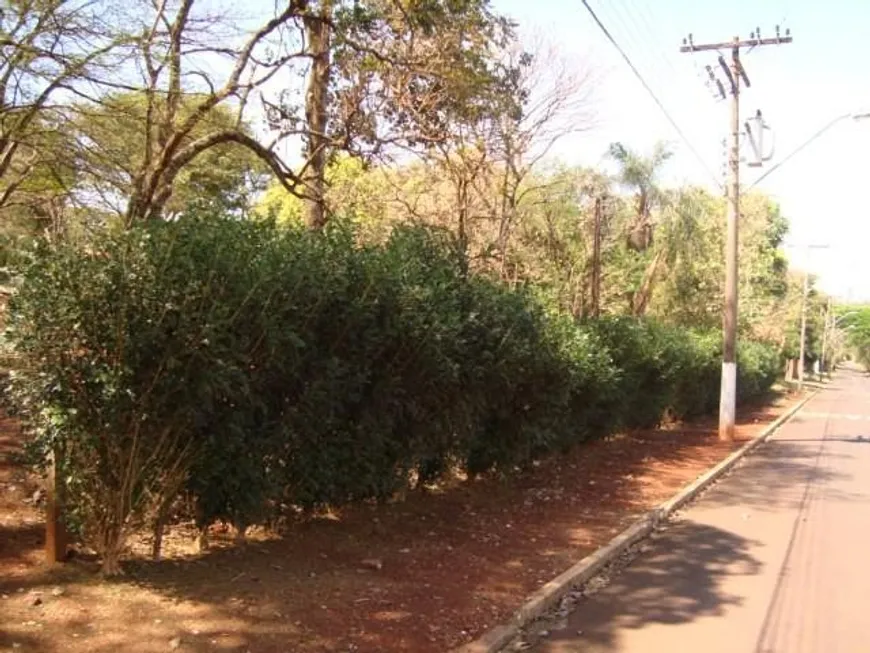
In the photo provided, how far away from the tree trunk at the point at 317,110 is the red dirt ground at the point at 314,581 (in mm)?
4521

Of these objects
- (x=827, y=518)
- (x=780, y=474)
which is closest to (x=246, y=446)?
(x=827, y=518)

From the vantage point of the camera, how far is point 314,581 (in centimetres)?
593

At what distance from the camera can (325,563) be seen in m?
6.43

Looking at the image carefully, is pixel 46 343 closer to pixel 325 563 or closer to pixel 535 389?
pixel 325 563

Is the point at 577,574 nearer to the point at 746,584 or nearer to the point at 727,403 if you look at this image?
the point at 746,584

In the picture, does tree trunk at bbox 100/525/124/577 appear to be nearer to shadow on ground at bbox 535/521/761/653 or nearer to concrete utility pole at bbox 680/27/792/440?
shadow on ground at bbox 535/521/761/653

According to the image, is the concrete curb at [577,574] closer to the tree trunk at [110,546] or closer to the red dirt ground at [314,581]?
the red dirt ground at [314,581]

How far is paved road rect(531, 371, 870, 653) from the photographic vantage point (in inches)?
225

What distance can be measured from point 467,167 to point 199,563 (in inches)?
474

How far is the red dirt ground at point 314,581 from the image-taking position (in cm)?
470

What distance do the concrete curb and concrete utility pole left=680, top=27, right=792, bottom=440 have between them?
259 inches

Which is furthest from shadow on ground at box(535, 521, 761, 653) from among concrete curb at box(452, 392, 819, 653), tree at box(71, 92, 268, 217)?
tree at box(71, 92, 268, 217)

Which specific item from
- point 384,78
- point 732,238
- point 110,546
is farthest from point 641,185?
point 110,546

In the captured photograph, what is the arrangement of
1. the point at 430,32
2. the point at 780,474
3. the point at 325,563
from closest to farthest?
the point at 325,563, the point at 430,32, the point at 780,474
